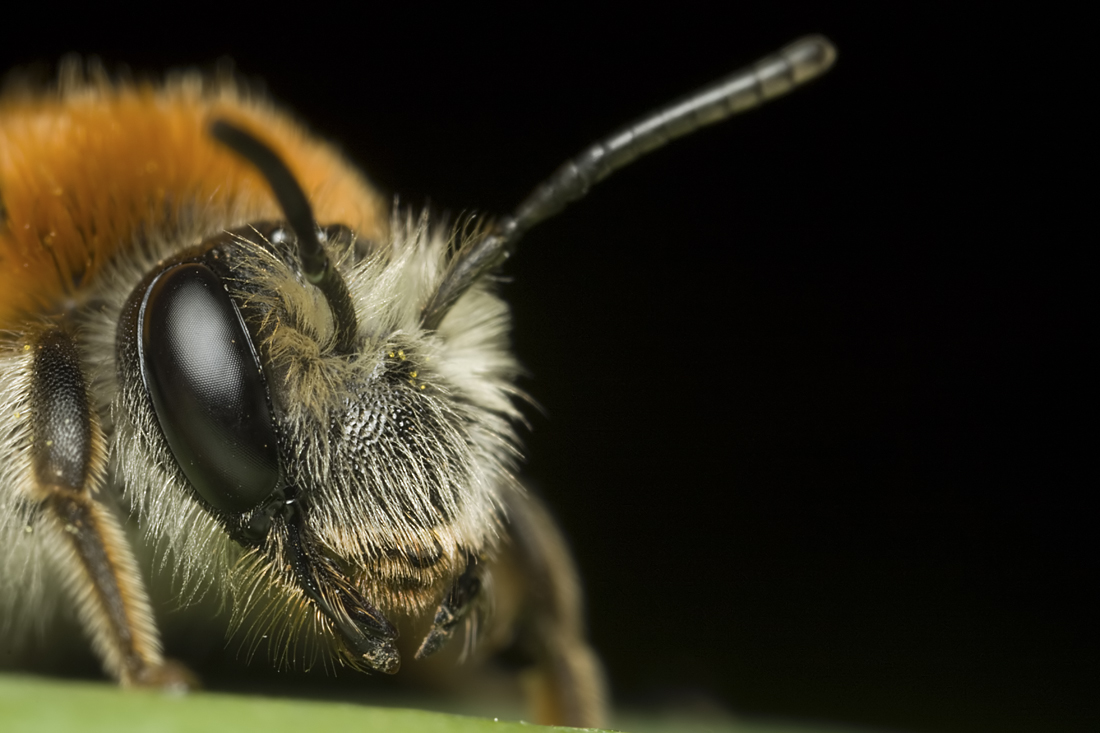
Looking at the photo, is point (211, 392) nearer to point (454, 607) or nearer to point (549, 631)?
point (454, 607)

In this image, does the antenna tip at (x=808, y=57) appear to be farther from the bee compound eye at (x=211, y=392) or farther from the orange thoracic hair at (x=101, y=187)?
the bee compound eye at (x=211, y=392)

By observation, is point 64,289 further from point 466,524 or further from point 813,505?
point 813,505

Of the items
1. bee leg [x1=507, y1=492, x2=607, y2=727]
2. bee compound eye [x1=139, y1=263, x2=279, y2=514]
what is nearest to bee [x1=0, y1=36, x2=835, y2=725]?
bee compound eye [x1=139, y1=263, x2=279, y2=514]

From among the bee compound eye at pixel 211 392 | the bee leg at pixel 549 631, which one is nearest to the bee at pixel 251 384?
the bee compound eye at pixel 211 392

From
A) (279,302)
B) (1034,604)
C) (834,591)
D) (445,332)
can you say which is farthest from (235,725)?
(1034,604)

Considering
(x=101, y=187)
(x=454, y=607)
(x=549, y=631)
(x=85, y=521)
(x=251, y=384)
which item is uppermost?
(x=101, y=187)

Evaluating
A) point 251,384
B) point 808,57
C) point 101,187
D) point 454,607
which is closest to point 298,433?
point 251,384

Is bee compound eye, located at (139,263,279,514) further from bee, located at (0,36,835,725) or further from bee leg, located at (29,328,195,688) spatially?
bee leg, located at (29,328,195,688)

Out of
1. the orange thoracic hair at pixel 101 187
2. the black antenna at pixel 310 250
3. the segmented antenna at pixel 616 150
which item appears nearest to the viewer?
the black antenna at pixel 310 250
